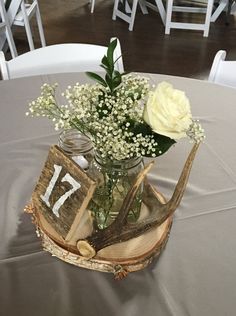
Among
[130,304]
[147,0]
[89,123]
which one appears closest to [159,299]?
[130,304]

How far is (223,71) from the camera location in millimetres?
1590

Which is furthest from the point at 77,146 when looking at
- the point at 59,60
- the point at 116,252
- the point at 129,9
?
the point at 129,9

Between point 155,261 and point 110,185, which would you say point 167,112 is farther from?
point 155,261

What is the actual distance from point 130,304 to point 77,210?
188mm

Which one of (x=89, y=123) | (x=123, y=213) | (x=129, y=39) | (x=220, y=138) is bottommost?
(x=129, y=39)

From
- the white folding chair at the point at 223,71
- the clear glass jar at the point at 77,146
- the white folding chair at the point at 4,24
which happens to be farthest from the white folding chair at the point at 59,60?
the white folding chair at the point at 4,24

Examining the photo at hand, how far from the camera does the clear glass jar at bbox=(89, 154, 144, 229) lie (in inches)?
30.9

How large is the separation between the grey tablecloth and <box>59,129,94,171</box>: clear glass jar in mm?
166

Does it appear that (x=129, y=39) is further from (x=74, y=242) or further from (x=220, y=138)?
(x=74, y=242)

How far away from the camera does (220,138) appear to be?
1.21 meters

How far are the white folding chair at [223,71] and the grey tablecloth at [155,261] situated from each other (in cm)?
43

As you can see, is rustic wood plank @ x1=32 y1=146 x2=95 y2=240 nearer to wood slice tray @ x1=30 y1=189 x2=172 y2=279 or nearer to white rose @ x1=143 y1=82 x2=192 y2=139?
wood slice tray @ x1=30 y1=189 x2=172 y2=279

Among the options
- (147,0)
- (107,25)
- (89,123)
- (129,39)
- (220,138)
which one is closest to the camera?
(89,123)

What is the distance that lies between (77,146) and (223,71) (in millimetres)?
883
